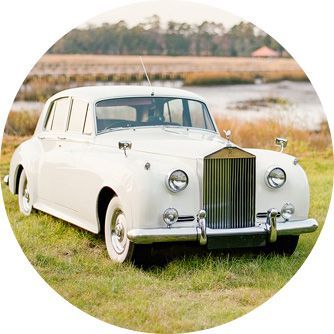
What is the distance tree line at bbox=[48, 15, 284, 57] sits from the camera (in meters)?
7.83

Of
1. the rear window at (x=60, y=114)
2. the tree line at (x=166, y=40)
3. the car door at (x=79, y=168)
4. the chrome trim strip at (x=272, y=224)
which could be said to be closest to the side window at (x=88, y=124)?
the car door at (x=79, y=168)

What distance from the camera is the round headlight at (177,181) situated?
5.99 m

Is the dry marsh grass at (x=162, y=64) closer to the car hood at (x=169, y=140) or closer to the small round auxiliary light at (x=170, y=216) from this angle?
the car hood at (x=169, y=140)

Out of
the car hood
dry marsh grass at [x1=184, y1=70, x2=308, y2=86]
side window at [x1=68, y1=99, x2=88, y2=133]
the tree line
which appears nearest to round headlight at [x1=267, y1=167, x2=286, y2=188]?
the car hood

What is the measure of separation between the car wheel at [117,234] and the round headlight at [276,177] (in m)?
1.32

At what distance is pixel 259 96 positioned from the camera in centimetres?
934

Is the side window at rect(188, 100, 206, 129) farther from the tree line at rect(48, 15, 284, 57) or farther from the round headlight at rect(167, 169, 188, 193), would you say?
the round headlight at rect(167, 169, 188, 193)

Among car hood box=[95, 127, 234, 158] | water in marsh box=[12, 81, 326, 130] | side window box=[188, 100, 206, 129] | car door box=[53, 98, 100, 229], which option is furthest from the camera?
water in marsh box=[12, 81, 326, 130]

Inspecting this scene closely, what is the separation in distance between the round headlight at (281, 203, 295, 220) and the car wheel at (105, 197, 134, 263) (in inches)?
54.6

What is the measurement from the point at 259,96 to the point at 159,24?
1835 mm

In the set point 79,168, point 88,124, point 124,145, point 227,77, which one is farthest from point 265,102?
point 124,145

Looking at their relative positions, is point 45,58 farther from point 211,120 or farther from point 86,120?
point 211,120

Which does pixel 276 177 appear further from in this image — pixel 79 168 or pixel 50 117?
pixel 50 117

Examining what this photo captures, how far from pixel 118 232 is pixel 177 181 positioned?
0.72 m
